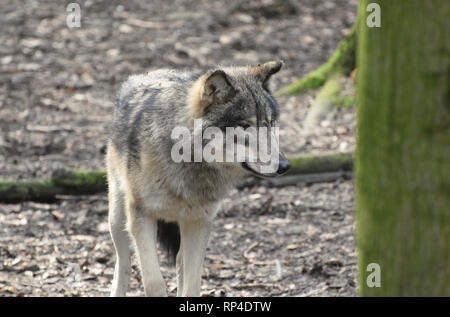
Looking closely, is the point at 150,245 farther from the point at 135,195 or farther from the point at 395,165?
the point at 395,165

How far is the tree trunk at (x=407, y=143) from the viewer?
223 centimetres

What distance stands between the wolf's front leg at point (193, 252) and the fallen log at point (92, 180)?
237 centimetres

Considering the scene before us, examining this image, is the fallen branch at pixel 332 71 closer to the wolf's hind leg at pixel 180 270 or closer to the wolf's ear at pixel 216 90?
the wolf's hind leg at pixel 180 270

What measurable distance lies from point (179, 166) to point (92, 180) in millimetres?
2792

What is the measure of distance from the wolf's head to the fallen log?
2.99m

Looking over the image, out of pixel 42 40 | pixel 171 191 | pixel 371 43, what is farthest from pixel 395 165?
pixel 42 40

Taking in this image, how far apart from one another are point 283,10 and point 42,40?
Result: 484 centimetres

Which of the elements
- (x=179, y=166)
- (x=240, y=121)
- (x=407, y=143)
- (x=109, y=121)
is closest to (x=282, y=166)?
(x=240, y=121)

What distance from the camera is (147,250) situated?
15.5ft

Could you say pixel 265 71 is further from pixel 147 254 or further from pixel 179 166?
pixel 147 254

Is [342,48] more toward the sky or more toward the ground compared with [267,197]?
more toward the sky

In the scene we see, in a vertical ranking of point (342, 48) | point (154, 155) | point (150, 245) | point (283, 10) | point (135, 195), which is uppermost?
point (283, 10)

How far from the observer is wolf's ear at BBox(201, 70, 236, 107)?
425 cm

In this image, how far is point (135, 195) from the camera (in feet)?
15.5
